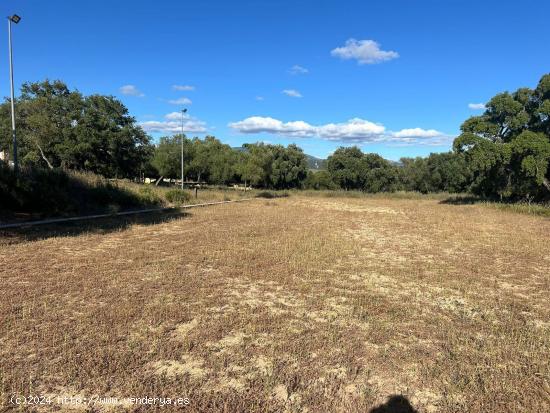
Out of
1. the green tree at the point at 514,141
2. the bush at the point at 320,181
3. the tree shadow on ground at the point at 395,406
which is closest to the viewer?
the tree shadow on ground at the point at 395,406

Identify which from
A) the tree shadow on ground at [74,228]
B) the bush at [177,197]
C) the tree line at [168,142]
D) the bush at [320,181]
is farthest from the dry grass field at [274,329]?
the bush at [320,181]

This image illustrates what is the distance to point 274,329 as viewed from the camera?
5266 millimetres

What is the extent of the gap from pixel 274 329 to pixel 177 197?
2380cm

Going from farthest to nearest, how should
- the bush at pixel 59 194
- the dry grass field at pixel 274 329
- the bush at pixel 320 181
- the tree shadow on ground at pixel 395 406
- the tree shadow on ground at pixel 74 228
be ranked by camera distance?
the bush at pixel 320 181
the bush at pixel 59 194
the tree shadow on ground at pixel 74 228
the dry grass field at pixel 274 329
the tree shadow on ground at pixel 395 406

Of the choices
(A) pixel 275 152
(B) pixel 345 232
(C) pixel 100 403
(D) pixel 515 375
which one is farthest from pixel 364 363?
(A) pixel 275 152

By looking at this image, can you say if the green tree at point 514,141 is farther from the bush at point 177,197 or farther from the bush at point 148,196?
the bush at point 148,196

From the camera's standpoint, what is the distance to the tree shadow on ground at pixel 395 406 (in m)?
3.51

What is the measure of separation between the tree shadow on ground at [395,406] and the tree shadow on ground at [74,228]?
11.3m

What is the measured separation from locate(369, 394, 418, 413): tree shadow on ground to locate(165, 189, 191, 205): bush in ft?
80.9

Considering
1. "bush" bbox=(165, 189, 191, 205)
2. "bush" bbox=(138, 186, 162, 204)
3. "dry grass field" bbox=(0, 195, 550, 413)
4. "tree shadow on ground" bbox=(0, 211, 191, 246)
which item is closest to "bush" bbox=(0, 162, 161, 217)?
"bush" bbox=(138, 186, 162, 204)

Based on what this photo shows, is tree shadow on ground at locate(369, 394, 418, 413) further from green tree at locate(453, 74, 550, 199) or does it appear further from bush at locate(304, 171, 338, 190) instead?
bush at locate(304, 171, 338, 190)

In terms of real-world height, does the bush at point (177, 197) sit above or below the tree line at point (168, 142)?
below

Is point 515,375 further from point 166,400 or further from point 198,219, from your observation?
point 198,219

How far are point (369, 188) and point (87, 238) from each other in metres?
64.7
